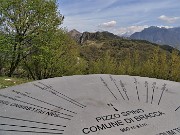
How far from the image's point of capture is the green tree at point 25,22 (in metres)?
21.8

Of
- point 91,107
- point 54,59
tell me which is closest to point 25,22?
point 54,59

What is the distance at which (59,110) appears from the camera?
13.4 feet

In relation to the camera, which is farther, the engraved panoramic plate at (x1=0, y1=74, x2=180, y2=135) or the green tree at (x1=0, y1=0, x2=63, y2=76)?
the green tree at (x1=0, y1=0, x2=63, y2=76)

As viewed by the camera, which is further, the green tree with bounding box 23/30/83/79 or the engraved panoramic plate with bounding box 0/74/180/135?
the green tree with bounding box 23/30/83/79

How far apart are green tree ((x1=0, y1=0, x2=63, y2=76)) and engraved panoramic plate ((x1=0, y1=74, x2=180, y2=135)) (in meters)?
17.0

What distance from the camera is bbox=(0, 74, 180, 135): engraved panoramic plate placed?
360cm

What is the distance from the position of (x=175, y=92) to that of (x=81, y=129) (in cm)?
230

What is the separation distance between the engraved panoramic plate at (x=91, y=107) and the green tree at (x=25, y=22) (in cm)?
1701

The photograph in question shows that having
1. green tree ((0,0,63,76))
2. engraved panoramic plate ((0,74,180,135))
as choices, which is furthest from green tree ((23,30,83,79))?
engraved panoramic plate ((0,74,180,135))

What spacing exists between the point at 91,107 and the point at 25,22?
19289 mm

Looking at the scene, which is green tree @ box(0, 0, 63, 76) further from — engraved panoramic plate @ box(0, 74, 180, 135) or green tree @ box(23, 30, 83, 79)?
engraved panoramic plate @ box(0, 74, 180, 135)

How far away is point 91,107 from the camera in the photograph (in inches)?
165

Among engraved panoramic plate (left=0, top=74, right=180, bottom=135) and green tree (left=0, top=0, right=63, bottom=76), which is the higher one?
green tree (left=0, top=0, right=63, bottom=76)

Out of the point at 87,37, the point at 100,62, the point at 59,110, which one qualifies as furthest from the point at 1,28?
the point at 87,37
